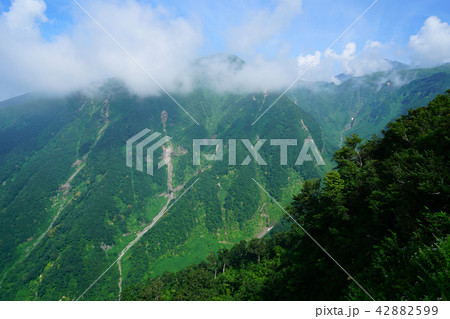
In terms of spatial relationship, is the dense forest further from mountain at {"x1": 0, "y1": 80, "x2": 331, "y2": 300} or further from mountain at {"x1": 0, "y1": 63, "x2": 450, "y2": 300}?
mountain at {"x1": 0, "y1": 80, "x2": 331, "y2": 300}

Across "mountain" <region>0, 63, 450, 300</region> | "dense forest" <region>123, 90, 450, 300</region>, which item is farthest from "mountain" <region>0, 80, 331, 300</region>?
"dense forest" <region>123, 90, 450, 300</region>

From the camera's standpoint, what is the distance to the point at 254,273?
3703cm

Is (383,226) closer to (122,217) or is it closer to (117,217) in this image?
(122,217)

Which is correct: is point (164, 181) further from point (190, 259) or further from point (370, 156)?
point (370, 156)

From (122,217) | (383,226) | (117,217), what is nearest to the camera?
(383,226)

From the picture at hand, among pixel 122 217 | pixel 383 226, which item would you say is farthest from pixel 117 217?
pixel 383 226

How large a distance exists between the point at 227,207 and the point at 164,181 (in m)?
66.9

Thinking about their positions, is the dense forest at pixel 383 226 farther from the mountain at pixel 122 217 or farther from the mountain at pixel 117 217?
the mountain at pixel 117 217

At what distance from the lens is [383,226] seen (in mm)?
13625

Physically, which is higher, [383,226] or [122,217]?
[383,226]

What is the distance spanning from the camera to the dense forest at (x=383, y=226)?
28.4 ft

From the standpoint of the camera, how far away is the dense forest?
8.65 meters

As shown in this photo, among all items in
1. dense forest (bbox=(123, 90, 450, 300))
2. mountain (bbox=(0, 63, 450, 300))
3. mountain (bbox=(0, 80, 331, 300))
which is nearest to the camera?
dense forest (bbox=(123, 90, 450, 300))

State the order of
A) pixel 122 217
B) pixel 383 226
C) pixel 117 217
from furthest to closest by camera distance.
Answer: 1. pixel 122 217
2. pixel 117 217
3. pixel 383 226
